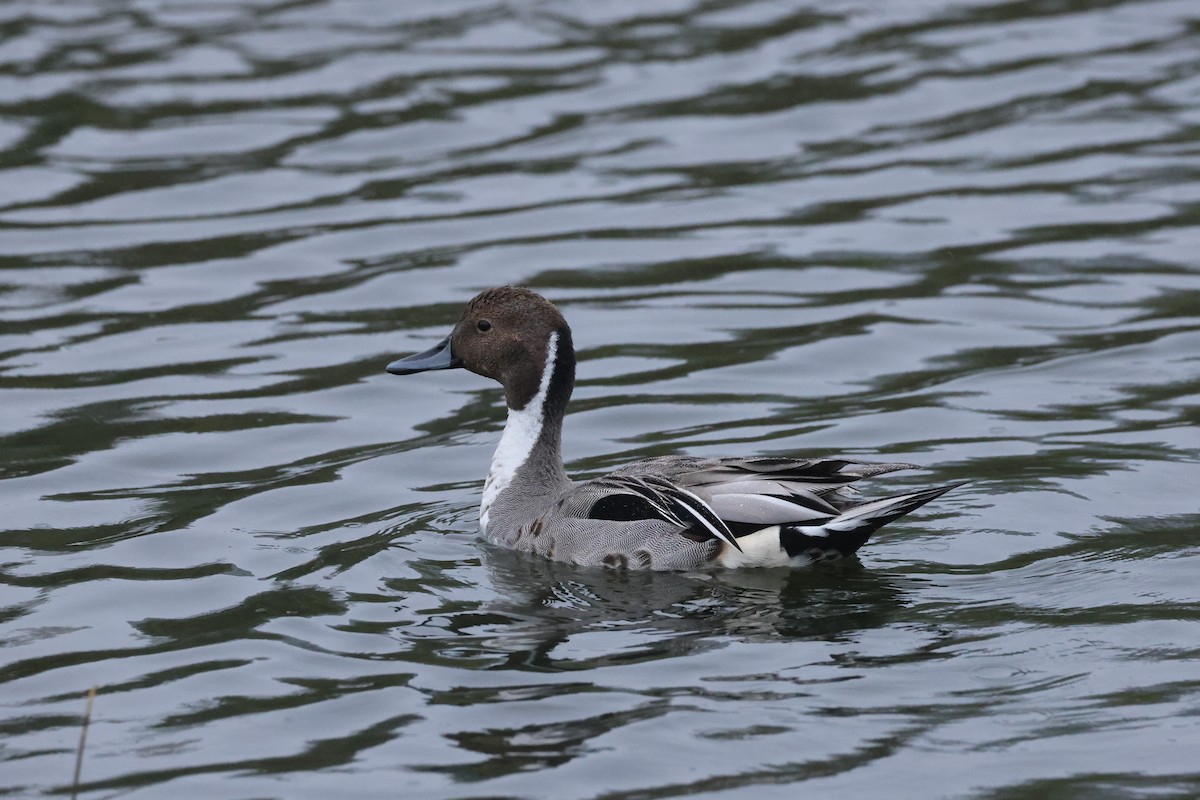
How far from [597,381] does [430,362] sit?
76.2 inches

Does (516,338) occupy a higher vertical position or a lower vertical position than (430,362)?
higher

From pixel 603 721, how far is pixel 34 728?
183 centimetres

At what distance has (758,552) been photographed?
759 centimetres

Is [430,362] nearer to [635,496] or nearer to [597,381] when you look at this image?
[635,496]

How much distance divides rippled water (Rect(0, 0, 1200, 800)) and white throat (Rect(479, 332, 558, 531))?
28cm

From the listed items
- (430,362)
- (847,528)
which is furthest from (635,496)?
(430,362)

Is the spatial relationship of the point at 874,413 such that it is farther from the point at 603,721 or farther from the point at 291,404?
the point at 603,721

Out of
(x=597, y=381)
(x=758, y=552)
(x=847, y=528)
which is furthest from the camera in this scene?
(x=597, y=381)

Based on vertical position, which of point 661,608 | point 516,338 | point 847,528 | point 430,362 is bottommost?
point 661,608

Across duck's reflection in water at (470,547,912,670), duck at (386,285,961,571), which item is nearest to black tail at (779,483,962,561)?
duck at (386,285,961,571)

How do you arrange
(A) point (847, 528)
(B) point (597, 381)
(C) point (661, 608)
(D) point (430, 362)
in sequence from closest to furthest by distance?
(C) point (661, 608) < (A) point (847, 528) < (D) point (430, 362) < (B) point (597, 381)

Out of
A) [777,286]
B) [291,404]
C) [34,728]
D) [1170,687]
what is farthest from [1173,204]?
[34,728]

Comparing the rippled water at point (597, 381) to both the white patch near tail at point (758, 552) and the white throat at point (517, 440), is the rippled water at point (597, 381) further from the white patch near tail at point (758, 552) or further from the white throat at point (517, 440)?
the white throat at point (517, 440)

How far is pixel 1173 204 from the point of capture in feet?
Answer: 42.5
